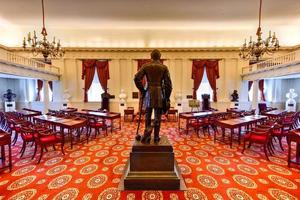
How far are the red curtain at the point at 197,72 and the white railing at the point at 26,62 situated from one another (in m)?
8.95

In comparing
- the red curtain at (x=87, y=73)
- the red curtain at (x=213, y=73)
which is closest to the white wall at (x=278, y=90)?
the red curtain at (x=213, y=73)

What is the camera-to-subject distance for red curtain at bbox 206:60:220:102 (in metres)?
10.6

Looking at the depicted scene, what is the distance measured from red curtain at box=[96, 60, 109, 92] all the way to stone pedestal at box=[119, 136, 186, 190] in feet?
28.3

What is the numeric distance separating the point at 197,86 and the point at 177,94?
5.60ft

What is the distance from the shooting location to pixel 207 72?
421 inches

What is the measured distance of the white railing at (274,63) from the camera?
732 centimetres

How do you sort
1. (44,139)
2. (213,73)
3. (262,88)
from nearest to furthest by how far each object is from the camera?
(44,139), (213,73), (262,88)

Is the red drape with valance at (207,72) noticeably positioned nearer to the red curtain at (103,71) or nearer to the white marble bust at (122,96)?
the white marble bust at (122,96)

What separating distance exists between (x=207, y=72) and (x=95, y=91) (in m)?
7.68

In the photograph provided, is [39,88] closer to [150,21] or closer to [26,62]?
[26,62]

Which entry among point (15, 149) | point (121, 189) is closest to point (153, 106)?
point (121, 189)

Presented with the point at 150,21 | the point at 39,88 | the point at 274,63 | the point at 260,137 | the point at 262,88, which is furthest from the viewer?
the point at 262,88

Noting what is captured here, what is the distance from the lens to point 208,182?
282cm

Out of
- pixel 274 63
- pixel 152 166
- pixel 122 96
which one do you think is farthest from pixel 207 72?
pixel 152 166
